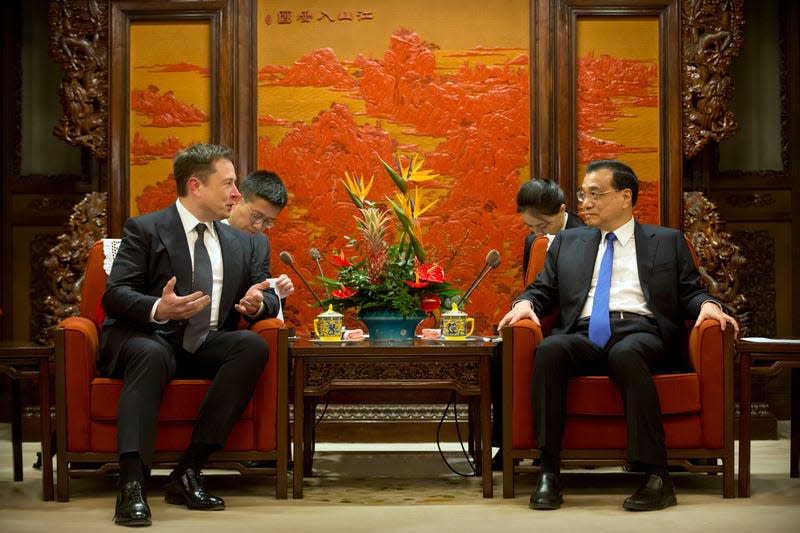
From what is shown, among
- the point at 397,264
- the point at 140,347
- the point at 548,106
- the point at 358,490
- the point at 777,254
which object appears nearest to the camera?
the point at 140,347

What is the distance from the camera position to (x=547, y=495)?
3197mm

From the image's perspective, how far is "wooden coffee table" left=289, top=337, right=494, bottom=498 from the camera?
342 cm

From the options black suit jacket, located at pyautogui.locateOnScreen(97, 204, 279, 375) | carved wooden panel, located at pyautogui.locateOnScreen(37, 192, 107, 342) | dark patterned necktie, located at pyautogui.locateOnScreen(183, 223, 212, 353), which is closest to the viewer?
black suit jacket, located at pyautogui.locateOnScreen(97, 204, 279, 375)

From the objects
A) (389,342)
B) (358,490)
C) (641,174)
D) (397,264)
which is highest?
(641,174)

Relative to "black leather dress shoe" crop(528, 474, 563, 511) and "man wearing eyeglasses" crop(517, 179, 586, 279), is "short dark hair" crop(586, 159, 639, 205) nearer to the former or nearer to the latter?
"man wearing eyeglasses" crop(517, 179, 586, 279)

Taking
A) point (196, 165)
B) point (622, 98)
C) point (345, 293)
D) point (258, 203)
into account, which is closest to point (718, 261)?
point (622, 98)

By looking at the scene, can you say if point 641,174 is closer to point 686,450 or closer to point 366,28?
point 366,28

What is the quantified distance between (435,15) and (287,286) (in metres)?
2.29

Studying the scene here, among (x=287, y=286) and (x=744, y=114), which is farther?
(x=744, y=114)

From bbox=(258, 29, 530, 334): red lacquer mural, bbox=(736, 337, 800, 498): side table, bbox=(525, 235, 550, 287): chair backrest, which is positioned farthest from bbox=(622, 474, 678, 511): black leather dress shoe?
bbox=(258, 29, 530, 334): red lacquer mural

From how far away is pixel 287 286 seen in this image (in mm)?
3689

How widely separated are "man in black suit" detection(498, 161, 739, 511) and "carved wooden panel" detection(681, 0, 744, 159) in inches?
71.0

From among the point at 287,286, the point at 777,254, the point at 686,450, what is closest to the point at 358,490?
the point at 287,286

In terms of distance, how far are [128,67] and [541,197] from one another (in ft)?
7.77
